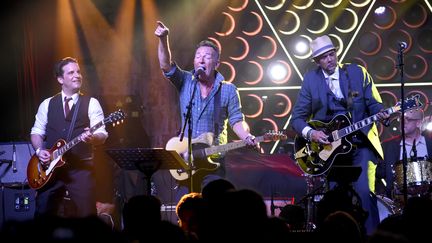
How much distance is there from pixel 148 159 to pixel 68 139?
1.87m

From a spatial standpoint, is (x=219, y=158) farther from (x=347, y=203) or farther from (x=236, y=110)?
(x=347, y=203)

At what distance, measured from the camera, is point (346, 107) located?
807 cm

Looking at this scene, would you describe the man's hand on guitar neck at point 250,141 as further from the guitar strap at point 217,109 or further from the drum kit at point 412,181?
the drum kit at point 412,181

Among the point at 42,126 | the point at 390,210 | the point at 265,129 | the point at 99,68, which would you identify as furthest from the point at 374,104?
the point at 99,68

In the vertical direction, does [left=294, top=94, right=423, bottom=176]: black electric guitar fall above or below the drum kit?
above

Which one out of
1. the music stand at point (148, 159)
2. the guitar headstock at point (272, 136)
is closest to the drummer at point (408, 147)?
the guitar headstock at point (272, 136)

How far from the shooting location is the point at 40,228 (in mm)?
2818

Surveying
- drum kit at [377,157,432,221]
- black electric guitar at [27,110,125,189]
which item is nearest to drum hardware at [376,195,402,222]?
drum kit at [377,157,432,221]

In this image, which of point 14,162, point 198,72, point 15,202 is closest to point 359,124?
point 198,72

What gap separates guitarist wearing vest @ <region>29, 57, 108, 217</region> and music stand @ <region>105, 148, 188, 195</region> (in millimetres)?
1334

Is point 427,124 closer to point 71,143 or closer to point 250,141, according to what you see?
point 250,141

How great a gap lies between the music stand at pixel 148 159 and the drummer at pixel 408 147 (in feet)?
15.0

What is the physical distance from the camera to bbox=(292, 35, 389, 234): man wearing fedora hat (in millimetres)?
7789

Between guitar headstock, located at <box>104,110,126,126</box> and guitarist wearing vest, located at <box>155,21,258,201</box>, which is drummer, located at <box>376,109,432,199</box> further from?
guitar headstock, located at <box>104,110,126,126</box>
